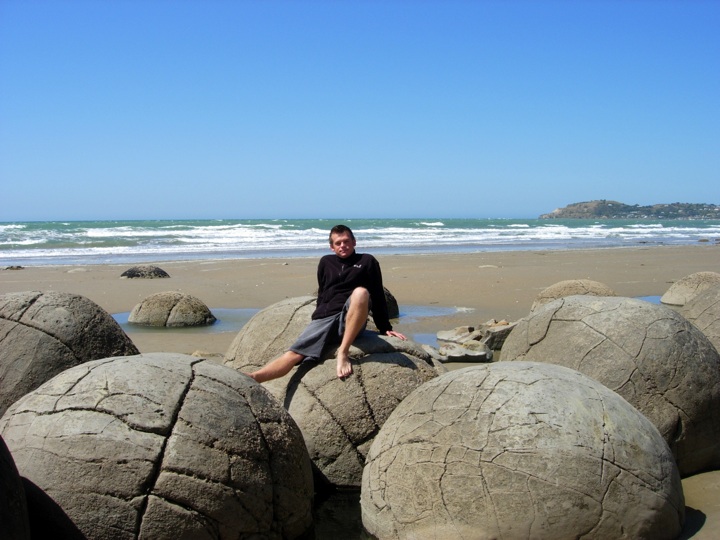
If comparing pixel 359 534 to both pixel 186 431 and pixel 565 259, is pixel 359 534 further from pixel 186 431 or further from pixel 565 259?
pixel 565 259

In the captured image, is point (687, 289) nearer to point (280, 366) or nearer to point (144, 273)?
point (280, 366)

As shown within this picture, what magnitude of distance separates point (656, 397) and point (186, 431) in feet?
11.0

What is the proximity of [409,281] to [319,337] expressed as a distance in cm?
1515

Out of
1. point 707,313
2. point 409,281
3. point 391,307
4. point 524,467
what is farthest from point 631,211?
point 524,467

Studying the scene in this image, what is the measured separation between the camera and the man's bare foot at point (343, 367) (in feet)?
17.7

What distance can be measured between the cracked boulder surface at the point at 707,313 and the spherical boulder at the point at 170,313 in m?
8.38

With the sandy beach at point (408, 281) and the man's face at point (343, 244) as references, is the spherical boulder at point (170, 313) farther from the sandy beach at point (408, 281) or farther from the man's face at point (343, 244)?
the man's face at point (343, 244)

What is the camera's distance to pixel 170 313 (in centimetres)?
1350

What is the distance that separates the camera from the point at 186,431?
3.95 metres

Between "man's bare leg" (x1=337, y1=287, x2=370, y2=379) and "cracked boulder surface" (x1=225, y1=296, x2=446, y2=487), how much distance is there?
0.09m

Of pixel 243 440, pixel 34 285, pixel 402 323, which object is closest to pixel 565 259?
pixel 402 323

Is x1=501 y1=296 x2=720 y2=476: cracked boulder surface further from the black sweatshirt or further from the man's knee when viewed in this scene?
the man's knee

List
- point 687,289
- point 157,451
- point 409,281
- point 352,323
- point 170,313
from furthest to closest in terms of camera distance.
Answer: point 409,281, point 687,289, point 170,313, point 352,323, point 157,451

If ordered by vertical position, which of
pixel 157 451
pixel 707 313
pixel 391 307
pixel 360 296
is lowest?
pixel 391 307
